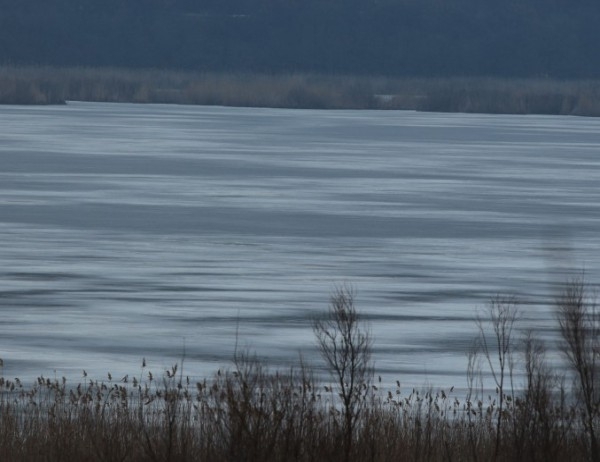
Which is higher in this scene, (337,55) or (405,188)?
(337,55)

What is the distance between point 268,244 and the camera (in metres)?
20.4

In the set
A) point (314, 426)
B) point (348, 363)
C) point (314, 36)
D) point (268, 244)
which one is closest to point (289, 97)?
point (268, 244)

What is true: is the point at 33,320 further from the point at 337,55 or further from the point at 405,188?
the point at 337,55

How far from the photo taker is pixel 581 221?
23.5m

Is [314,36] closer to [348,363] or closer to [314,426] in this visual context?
[348,363]

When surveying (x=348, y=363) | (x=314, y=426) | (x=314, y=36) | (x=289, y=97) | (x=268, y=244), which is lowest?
(x=314, y=426)

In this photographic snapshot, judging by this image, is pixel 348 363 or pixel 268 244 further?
pixel 268 244

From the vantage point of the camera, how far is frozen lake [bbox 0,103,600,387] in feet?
45.3

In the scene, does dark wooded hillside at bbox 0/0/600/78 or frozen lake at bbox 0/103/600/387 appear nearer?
frozen lake at bbox 0/103/600/387

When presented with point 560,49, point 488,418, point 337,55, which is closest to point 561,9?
point 560,49

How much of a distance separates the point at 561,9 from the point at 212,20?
25.6m

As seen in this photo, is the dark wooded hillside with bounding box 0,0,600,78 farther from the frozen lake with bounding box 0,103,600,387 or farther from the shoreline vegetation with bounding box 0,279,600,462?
the shoreline vegetation with bounding box 0,279,600,462

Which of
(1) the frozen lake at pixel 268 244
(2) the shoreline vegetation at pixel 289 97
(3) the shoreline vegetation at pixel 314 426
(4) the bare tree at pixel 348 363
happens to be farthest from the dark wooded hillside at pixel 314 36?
(3) the shoreline vegetation at pixel 314 426

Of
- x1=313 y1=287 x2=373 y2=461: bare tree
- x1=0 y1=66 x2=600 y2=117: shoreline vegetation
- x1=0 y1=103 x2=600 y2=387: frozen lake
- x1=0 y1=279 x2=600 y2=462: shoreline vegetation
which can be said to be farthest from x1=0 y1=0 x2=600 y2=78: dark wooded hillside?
x1=0 y1=279 x2=600 y2=462: shoreline vegetation
